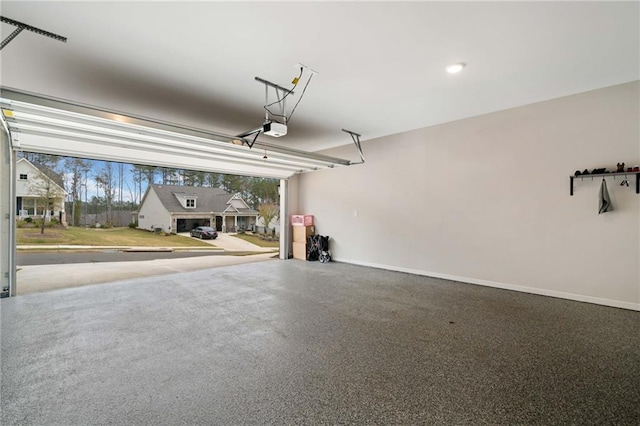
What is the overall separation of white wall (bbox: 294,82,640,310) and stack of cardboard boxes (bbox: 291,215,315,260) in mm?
1812

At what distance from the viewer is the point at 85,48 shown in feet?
9.22

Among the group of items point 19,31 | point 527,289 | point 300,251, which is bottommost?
point 527,289

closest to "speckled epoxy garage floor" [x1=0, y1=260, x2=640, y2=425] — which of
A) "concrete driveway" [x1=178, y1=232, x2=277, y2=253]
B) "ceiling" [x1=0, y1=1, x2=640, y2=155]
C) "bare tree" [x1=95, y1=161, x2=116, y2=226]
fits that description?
"ceiling" [x1=0, y1=1, x2=640, y2=155]

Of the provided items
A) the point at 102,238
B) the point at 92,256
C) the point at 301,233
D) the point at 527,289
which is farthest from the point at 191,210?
the point at 527,289

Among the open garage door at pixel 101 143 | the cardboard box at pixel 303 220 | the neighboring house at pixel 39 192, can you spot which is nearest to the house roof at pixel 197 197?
the neighboring house at pixel 39 192

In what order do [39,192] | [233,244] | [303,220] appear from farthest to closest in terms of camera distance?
[233,244] → [303,220] → [39,192]

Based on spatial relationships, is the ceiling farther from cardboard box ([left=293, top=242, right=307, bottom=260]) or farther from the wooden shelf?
cardboard box ([left=293, top=242, right=307, bottom=260])

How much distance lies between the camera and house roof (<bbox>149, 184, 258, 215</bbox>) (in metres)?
8.09

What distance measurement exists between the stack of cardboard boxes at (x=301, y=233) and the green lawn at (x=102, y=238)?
3.06 meters

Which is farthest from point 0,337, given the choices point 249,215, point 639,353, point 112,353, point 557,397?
point 249,215

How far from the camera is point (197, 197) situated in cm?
863

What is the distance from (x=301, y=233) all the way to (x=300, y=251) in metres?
0.52

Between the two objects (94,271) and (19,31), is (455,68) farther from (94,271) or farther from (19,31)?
(94,271)

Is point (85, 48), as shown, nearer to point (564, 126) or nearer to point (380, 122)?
point (380, 122)
